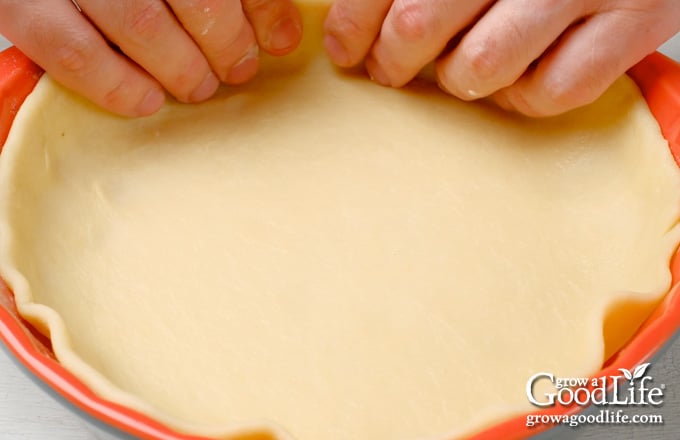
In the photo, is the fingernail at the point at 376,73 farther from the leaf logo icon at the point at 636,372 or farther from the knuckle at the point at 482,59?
the leaf logo icon at the point at 636,372

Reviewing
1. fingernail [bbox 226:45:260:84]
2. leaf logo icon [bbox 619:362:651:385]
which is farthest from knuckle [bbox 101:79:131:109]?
leaf logo icon [bbox 619:362:651:385]

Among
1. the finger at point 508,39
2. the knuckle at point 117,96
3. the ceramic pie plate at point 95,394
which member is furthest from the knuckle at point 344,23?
the ceramic pie plate at point 95,394

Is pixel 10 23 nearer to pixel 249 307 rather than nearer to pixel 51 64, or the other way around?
pixel 51 64

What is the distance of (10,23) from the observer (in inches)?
28.0

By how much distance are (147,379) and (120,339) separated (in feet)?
0.16

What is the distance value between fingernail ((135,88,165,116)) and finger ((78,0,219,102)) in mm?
12

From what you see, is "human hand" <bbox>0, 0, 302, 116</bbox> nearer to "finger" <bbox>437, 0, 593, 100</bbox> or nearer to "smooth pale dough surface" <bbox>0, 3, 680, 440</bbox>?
"smooth pale dough surface" <bbox>0, 3, 680, 440</bbox>

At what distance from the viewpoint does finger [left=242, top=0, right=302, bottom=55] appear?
798 mm

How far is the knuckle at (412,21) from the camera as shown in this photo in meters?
0.74

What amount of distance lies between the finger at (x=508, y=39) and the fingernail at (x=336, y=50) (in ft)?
0.40

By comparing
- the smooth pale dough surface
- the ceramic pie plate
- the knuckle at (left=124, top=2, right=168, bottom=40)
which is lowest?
the smooth pale dough surface

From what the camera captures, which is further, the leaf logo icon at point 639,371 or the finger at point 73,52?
the finger at point 73,52

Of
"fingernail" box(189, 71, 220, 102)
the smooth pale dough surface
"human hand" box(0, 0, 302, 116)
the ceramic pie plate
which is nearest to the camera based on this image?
the ceramic pie plate

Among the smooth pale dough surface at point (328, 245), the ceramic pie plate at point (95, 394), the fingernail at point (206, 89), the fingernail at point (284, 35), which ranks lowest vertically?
the smooth pale dough surface at point (328, 245)
